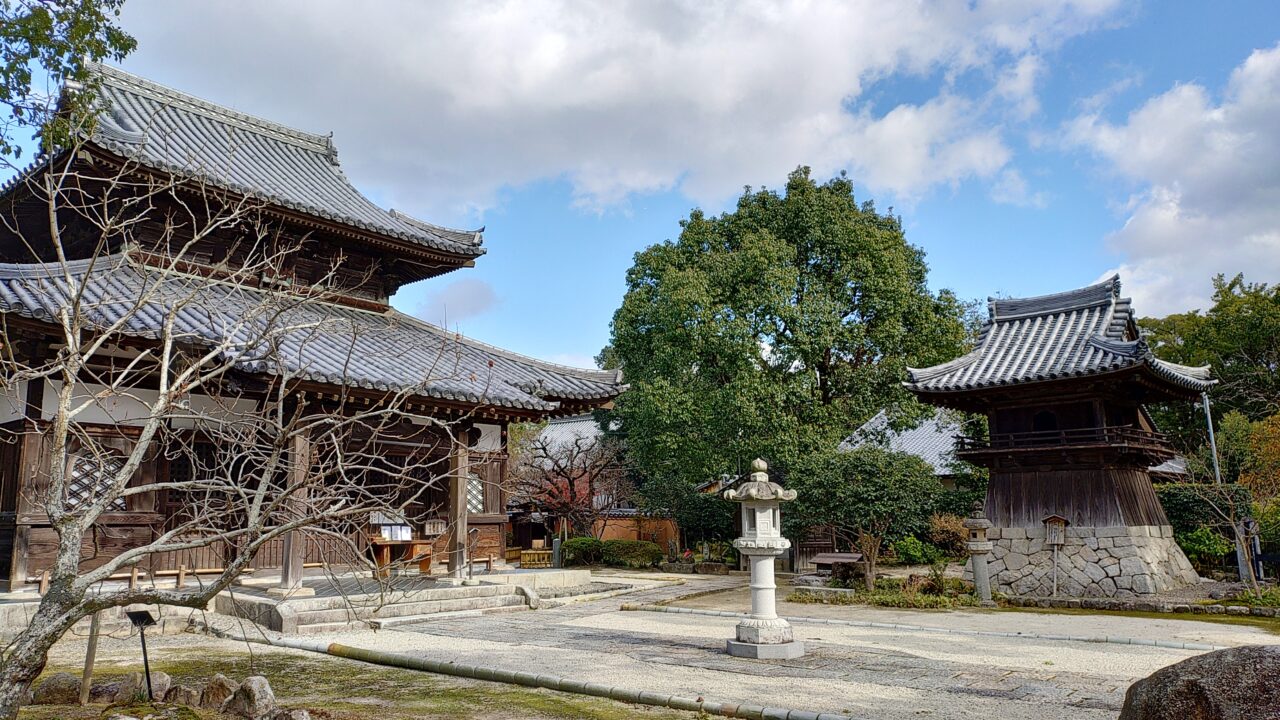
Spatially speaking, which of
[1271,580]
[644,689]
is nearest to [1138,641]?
[644,689]

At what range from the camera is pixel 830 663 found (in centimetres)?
920

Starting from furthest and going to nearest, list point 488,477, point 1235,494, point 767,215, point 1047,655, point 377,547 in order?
point 767,215, point 1235,494, point 488,477, point 377,547, point 1047,655

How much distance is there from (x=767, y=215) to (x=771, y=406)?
20.4 ft

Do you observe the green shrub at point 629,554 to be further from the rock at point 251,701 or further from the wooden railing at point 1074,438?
the rock at point 251,701

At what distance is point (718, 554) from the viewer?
84.8ft

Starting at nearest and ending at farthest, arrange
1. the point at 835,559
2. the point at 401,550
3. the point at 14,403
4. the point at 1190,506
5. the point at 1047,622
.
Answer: the point at 14,403 < the point at 1047,622 < the point at 401,550 < the point at 835,559 < the point at 1190,506

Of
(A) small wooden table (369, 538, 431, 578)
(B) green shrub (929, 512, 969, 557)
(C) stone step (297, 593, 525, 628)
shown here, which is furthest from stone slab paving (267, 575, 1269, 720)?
(B) green shrub (929, 512, 969, 557)

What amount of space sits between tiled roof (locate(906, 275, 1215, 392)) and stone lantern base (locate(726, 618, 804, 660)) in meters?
8.46

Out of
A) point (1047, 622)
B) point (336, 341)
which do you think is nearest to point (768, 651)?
point (1047, 622)

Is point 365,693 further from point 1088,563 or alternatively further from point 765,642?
point 1088,563

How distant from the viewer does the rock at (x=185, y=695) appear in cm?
661

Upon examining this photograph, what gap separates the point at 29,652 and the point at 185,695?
7.07ft

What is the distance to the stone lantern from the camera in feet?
31.6

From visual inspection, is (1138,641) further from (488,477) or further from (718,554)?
(718,554)
